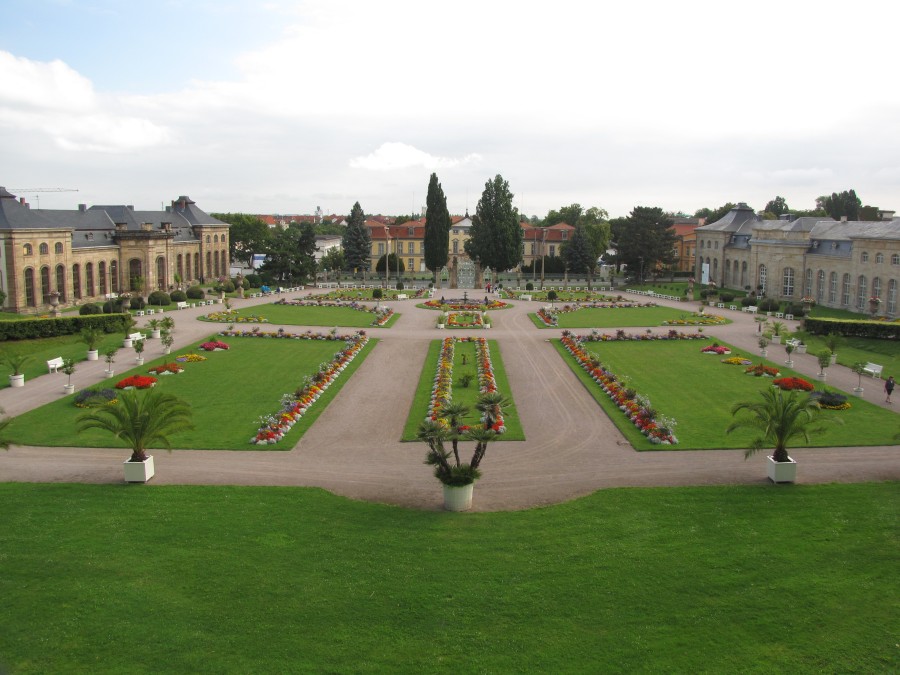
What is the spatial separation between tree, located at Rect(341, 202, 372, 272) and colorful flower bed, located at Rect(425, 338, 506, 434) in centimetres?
5400

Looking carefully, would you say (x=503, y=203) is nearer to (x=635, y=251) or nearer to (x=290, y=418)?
(x=635, y=251)

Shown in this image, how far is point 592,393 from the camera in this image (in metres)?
34.1

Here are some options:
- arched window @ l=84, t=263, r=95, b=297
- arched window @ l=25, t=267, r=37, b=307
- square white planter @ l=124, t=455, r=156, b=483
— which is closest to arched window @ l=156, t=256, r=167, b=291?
arched window @ l=84, t=263, r=95, b=297

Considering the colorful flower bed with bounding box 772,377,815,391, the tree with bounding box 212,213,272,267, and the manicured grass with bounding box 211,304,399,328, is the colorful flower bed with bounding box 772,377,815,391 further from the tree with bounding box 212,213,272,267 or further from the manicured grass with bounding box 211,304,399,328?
the tree with bounding box 212,213,272,267

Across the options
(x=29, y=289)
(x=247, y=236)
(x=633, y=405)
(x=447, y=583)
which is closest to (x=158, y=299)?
(x=29, y=289)

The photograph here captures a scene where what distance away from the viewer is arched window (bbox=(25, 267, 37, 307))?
6094cm

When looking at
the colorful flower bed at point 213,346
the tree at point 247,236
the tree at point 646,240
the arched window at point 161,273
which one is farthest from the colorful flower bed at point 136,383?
the tree at point 247,236

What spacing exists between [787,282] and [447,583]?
69617 mm

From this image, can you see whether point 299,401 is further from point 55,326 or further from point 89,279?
point 89,279

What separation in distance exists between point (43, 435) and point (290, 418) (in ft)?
29.2

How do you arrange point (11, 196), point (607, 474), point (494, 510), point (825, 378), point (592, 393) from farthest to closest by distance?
point (11, 196)
point (825, 378)
point (592, 393)
point (607, 474)
point (494, 510)

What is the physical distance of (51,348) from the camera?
4681 centimetres

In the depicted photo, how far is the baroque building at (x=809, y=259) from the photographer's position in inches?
2414

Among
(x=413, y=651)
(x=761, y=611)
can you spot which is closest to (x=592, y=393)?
(x=761, y=611)
